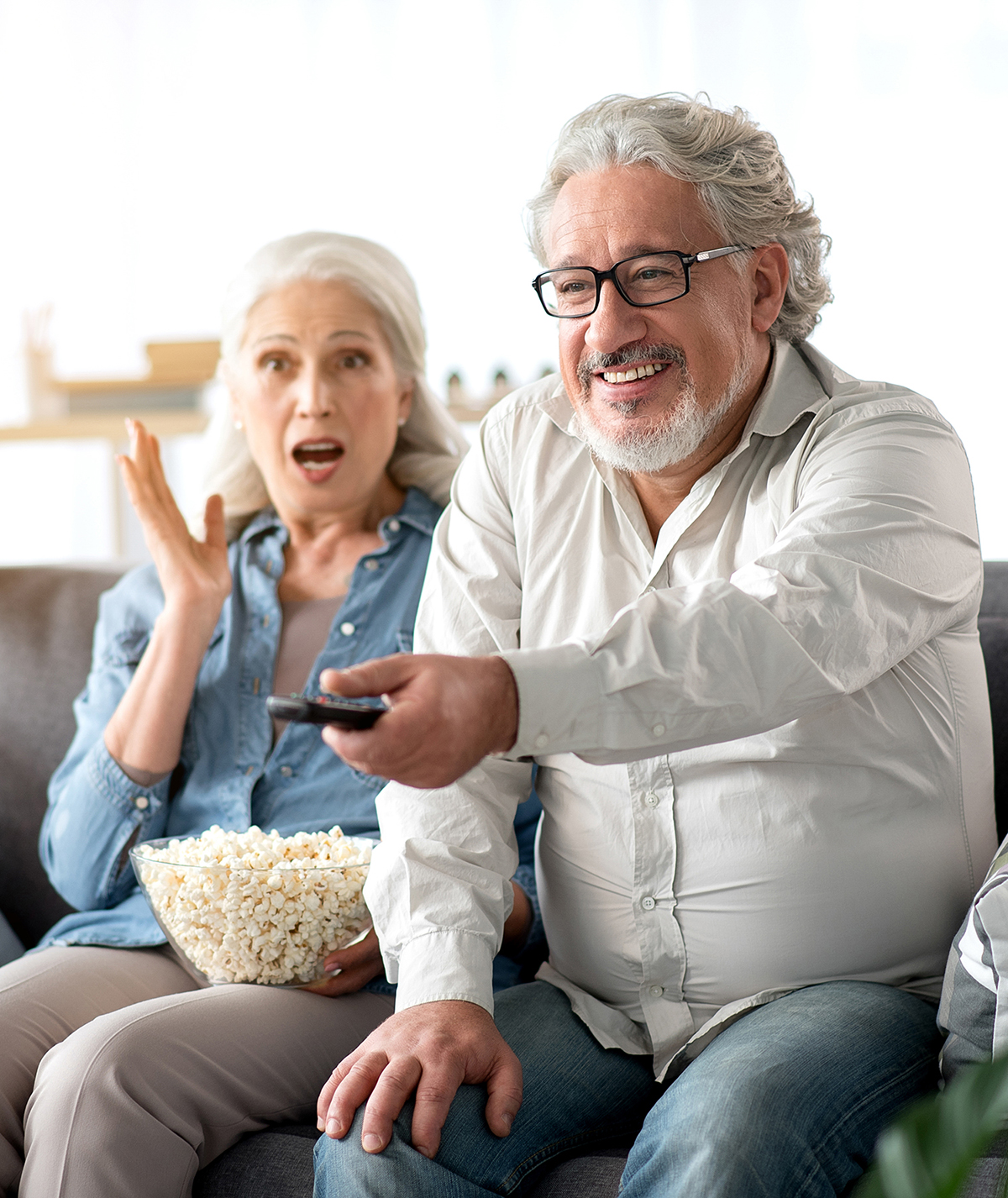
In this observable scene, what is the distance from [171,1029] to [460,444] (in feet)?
3.37

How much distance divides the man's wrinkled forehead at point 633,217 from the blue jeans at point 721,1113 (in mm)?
743

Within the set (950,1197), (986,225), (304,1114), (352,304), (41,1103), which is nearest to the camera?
(950,1197)

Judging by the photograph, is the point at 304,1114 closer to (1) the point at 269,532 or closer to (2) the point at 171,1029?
(2) the point at 171,1029

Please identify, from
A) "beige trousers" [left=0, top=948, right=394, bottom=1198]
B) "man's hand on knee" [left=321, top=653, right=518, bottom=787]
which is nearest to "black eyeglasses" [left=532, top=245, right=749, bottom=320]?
"man's hand on knee" [left=321, top=653, right=518, bottom=787]

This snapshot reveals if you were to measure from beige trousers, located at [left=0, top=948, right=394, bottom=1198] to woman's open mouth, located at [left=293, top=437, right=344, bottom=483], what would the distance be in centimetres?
73

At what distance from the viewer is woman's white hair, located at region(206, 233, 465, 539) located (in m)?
1.78

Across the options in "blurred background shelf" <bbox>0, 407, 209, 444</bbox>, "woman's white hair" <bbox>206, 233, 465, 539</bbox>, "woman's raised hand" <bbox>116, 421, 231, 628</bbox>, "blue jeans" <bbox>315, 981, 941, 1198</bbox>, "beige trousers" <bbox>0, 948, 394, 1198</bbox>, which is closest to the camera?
"blue jeans" <bbox>315, 981, 941, 1198</bbox>

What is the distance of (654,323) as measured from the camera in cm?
123

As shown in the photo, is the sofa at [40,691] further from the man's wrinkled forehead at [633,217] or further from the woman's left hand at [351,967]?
the man's wrinkled forehead at [633,217]

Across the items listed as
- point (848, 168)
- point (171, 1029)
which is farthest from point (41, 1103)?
point (848, 168)

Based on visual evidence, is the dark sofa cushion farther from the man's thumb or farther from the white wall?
the white wall

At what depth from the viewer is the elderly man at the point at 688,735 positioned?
0.94 m

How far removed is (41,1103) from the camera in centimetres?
116

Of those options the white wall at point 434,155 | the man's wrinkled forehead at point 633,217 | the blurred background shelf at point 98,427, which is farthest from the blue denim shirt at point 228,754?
the white wall at point 434,155
